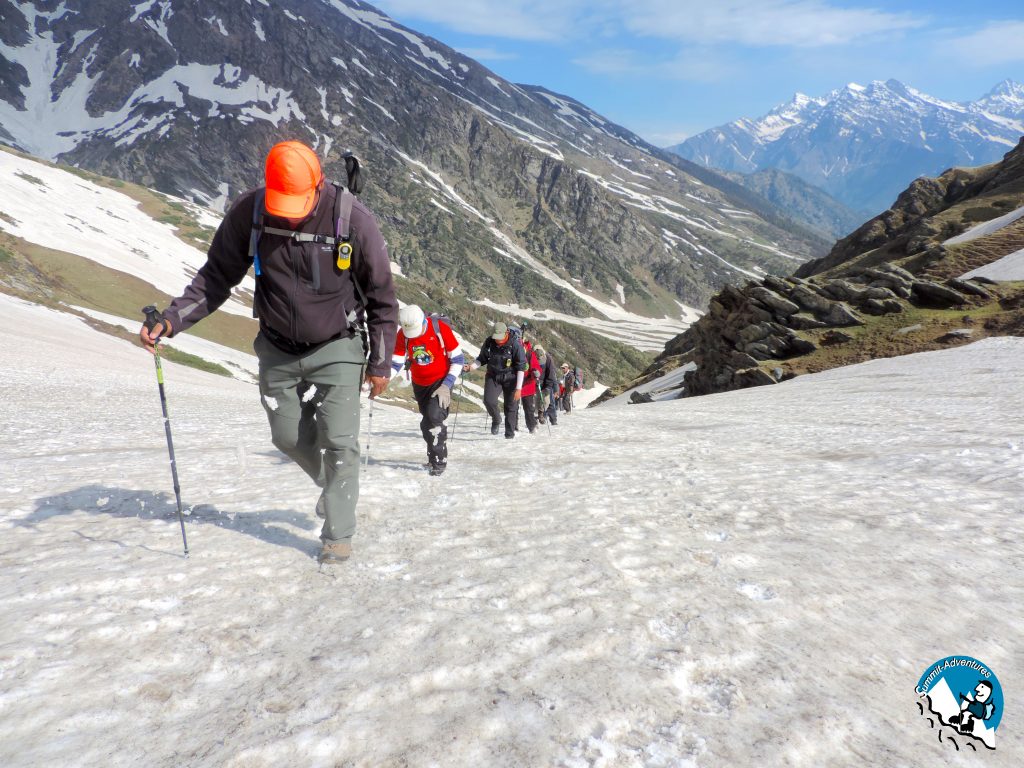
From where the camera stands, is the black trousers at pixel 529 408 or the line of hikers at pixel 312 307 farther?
the black trousers at pixel 529 408

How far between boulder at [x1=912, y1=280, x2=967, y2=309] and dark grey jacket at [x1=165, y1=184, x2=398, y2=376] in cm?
4247

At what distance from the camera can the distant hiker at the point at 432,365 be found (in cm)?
984

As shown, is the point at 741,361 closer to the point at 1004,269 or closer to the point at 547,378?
the point at 1004,269

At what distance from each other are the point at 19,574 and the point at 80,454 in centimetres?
635

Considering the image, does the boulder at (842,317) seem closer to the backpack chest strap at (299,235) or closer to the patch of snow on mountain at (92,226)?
the backpack chest strap at (299,235)

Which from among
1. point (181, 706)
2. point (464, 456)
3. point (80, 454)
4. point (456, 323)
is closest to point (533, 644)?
point (181, 706)

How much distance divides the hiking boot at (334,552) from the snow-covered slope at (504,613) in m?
0.21

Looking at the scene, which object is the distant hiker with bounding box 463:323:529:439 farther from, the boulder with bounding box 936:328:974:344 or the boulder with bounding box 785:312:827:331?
the boulder with bounding box 785:312:827:331

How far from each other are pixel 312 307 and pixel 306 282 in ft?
0.74

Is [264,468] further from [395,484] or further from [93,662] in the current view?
[93,662]

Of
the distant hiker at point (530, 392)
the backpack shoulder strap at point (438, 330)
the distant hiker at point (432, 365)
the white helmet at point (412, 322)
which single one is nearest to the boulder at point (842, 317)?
the distant hiker at point (530, 392)

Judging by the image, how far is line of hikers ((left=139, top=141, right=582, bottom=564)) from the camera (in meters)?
4.97

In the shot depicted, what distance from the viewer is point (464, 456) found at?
12.1 metres

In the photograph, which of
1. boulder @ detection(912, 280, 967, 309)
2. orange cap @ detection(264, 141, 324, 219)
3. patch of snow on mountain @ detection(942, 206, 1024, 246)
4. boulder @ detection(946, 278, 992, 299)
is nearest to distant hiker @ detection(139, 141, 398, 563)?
orange cap @ detection(264, 141, 324, 219)
